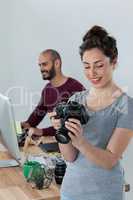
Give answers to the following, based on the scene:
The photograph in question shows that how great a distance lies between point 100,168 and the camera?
160cm

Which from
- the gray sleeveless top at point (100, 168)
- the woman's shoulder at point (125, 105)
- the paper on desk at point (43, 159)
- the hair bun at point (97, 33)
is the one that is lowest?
the paper on desk at point (43, 159)

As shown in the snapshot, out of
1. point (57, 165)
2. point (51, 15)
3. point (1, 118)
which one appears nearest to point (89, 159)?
point (57, 165)

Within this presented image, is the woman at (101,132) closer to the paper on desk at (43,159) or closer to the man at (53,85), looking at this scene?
the paper on desk at (43,159)

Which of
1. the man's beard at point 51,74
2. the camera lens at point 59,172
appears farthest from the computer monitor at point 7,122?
the man's beard at point 51,74

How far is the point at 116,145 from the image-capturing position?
1.55 m

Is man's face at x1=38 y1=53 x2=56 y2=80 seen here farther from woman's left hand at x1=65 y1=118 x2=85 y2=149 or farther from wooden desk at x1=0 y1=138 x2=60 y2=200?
woman's left hand at x1=65 y1=118 x2=85 y2=149

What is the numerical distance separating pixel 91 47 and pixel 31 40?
2902 millimetres

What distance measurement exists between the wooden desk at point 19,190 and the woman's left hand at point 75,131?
1.55ft

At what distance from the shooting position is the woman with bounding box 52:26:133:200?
1.56 m

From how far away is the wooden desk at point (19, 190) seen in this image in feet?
6.21

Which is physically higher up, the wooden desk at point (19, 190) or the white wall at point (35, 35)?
the white wall at point (35, 35)

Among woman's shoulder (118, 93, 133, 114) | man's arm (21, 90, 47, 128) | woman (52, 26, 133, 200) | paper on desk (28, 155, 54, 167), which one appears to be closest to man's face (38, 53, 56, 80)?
man's arm (21, 90, 47, 128)

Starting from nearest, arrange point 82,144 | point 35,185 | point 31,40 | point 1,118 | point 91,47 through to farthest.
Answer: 1. point 82,144
2. point 91,47
3. point 35,185
4. point 1,118
5. point 31,40

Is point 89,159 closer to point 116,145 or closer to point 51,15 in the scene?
point 116,145
